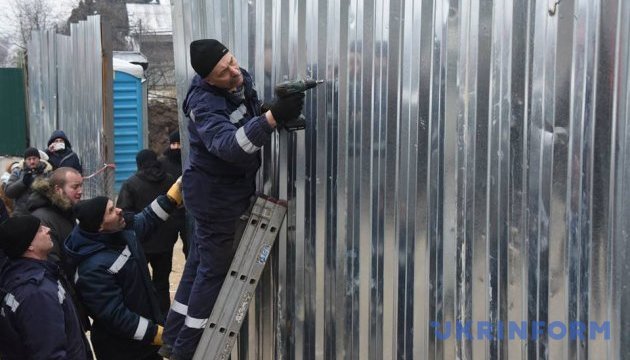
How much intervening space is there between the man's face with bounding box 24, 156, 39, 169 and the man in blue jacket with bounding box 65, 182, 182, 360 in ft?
13.3

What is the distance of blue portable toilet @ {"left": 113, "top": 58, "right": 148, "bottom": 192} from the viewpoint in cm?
1318

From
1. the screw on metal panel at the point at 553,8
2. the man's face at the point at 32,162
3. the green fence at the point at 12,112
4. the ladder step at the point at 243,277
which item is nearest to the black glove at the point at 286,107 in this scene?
the ladder step at the point at 243,277

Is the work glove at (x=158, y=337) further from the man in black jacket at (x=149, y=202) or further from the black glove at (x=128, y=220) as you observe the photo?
the man in black jacket at (x=149, y=202)

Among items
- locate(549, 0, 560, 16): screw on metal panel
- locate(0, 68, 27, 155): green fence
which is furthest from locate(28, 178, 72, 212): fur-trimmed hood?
locate(0, 68, 27, 155): green fence

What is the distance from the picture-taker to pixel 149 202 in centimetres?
754

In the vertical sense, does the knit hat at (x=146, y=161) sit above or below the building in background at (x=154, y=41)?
below

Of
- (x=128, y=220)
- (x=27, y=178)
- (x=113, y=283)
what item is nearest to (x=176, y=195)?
(x=128, y=220)

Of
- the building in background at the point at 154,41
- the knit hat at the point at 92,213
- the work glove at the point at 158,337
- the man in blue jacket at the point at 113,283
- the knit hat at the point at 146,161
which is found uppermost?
the building in background at the point at 154,41

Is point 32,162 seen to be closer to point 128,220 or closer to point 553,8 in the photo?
point 128,220

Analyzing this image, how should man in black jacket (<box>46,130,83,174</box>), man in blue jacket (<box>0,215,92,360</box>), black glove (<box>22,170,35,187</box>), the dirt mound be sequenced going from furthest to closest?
the dirt mound < man in black jacket (<box>46,130,83,174</box>) < black glove (<box>22,170,35,187</box>) < man in blue jacket (<box>0,215,92,360</box>)

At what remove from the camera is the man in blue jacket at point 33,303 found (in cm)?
Result: 409

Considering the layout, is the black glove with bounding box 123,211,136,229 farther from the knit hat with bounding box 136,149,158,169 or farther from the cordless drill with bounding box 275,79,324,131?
the knit hat with bounding box 136,149,158,169

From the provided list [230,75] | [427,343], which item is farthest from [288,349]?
[230,75]

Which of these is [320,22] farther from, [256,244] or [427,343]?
[427,343]
